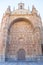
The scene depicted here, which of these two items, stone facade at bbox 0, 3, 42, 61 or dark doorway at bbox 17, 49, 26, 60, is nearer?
stone facade at bbox 0, 3, 42, 61

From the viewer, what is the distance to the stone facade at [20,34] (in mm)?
18094

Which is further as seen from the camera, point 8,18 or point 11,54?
point 8,18

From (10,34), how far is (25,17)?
3.91m

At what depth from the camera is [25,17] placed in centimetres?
1981

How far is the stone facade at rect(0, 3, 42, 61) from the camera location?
1809 centimetres

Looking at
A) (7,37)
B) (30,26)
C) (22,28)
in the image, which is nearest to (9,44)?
(7,37)

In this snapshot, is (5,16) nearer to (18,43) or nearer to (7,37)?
(7,37)

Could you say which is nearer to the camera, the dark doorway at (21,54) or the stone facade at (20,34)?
the stone facade at (20,34)

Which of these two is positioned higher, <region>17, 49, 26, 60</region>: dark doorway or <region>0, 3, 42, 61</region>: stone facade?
<region>0, 3, 42, 61</region>: stone facade

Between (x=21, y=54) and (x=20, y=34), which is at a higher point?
(x=20, y=34)

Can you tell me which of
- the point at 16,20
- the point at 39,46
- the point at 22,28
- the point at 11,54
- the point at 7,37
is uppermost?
the point at 16,20

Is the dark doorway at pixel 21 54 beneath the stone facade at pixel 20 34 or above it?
beneath

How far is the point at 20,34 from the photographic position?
19688 millimetres

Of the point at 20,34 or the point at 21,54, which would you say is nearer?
the point at 21,54
